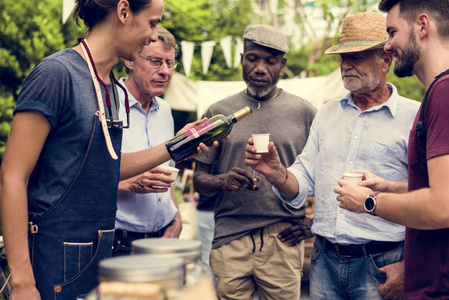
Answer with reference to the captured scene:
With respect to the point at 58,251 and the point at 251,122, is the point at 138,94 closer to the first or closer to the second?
the point at 251,122

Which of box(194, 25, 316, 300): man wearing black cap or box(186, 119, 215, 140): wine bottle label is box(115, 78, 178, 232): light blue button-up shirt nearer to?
box(194, 25, 316, 300): man wearing black cap

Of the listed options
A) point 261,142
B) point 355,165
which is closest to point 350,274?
point 355,165

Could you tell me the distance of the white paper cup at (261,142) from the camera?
3338mm

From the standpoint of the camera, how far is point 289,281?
13.5 feet

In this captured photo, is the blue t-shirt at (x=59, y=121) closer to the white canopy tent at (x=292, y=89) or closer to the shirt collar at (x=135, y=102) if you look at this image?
the shirt collar at (x=135, y=102)

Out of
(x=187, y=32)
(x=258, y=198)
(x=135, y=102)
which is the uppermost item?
(x=187, y=32)

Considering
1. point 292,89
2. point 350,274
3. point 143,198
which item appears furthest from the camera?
point 292,89

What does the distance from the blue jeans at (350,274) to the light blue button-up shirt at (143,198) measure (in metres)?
1.02

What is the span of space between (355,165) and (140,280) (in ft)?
7.94

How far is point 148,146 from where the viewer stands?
3650mm

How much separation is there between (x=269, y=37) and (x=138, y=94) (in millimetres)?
1072

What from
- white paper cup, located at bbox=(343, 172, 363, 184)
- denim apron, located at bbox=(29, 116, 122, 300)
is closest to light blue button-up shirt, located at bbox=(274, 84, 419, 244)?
white paper cup, located at bbox=(343, 172, 363, 184)

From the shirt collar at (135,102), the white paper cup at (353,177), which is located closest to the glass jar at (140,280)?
the white paper cup at (353,177)

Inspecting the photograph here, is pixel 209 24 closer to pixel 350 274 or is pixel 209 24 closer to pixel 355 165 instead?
pixel 355 165
